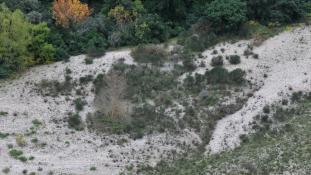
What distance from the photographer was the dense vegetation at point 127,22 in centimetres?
6038

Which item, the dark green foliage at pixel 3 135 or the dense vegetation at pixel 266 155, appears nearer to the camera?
the dense vegetation at pixel 266 155

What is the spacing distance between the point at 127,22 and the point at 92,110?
13.1 metres

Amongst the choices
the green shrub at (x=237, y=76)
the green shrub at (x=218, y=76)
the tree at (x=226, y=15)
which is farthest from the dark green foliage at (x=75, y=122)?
the tree at (x=226, y=15)

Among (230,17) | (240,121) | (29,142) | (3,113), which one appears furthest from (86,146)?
(230,17)

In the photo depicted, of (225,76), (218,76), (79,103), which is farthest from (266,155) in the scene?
(79,103)

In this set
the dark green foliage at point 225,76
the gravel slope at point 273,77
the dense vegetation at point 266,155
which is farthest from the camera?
the dark green foliage at point 225,76

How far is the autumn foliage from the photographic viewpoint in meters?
63.4

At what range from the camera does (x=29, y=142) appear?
51250 mm

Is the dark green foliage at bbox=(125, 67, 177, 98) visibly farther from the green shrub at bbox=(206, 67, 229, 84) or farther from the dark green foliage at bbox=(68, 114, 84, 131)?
the dark green foliage at bbox=(68, 114, 84, 131)

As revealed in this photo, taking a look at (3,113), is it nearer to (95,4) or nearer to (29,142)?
(29,142)

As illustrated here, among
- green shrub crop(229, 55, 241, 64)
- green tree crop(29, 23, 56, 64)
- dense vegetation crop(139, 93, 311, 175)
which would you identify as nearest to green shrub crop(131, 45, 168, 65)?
green shrub crop(229, 55, 241, 64)

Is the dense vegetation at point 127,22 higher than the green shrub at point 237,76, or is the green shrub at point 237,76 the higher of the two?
the dense vegetation at point 127,22

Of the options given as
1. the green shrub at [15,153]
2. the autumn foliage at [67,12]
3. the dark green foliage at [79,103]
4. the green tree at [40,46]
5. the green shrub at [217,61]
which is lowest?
the green shrub at [15,153]

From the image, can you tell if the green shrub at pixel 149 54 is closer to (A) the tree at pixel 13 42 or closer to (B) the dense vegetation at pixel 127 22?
(B) the dense vegetation at pixel 127 22
